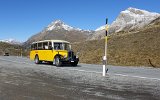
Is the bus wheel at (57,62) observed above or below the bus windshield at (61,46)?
below

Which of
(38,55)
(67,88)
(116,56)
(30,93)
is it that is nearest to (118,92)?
(67,88)

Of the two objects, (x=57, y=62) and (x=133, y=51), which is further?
(x=133, y=51)

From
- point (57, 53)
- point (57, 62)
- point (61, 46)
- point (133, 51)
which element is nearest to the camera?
point (57, 62)

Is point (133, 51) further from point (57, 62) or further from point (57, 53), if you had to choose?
point (57, 62)

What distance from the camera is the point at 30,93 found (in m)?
12.3

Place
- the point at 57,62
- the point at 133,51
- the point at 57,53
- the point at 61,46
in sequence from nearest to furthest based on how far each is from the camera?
1. the point at 57,62
2. the point at 57,53
3. the point at 61,46
4. the point at 133,51

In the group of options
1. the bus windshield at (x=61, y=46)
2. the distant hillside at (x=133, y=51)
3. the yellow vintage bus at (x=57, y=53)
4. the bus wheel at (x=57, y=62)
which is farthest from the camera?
the distant hillside at (x=133, y=51)

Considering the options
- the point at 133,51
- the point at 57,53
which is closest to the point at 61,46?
the point at 57,53

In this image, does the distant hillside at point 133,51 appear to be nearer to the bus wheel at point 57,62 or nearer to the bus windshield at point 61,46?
the bus windshield at point 61,46

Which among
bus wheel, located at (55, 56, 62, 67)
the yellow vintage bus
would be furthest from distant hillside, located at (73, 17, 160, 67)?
bus wheel, located at (55, 56, 62, 67)

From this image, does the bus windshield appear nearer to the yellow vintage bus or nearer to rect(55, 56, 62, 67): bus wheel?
the yellow vintage bus

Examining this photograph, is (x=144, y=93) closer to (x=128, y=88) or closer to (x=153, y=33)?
(x=128, y=88)

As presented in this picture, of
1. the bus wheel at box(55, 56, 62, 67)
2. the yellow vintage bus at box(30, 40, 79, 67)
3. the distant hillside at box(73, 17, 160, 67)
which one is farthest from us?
the distant hillside at box(73, 17, 160, 67)

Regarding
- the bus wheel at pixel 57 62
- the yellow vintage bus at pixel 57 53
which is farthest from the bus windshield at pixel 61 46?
the bus wheel at pixel 57 62
